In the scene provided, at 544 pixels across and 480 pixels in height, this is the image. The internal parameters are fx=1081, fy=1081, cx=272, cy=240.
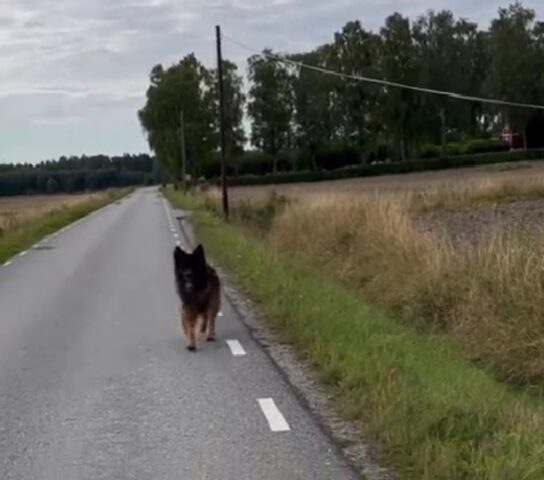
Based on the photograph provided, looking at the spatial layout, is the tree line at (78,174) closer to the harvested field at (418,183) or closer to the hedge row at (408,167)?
the hedge row at (408,167)

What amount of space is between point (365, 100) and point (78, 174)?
241 feet

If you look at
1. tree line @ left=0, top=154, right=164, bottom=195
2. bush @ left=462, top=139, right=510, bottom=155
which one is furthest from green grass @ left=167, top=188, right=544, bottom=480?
tree line @ left=0, top=154, right=164, bottom=195

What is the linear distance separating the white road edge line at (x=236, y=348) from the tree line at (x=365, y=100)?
270 ft

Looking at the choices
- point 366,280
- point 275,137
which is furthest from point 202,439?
point 275,137

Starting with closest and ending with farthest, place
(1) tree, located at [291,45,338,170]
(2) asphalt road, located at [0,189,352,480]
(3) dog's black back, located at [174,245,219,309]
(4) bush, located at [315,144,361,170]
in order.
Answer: (2) asphalt road, located at [0,189,352,480]
(3) dog's black back, located at [174,245,219,309]
(1) tree, located at [291,45,338,170]
(4) bush, located at [315,144,361,170]

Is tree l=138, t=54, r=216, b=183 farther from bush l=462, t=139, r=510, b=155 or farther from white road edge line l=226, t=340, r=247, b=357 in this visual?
white road edge line l=226, t=340, r=247, b=357

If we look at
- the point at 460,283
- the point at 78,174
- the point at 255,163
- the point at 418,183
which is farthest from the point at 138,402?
the point at 78,174

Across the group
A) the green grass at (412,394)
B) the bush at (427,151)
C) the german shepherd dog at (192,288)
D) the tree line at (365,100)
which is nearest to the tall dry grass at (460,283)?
the green grass at (412,394)

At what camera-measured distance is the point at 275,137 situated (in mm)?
116188

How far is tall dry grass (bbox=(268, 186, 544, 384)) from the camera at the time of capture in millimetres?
10250

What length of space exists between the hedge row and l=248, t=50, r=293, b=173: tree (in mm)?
14491

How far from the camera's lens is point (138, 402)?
871 centimetres

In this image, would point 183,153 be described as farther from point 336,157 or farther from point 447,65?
point 447,65

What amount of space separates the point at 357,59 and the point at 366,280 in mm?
89070
